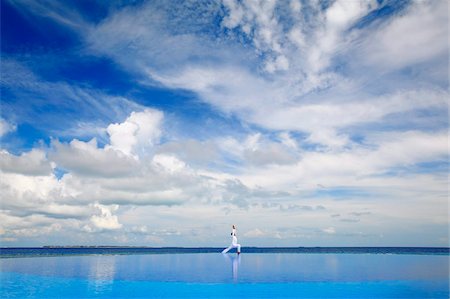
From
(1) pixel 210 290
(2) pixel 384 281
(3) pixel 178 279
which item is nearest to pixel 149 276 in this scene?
(3) pixel 178 279

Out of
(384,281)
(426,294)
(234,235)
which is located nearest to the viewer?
(426,294)

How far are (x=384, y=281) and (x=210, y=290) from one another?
12.3 m

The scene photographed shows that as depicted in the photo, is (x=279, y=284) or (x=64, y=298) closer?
(x=64, y=298)

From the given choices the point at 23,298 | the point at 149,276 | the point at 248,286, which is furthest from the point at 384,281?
the point at 23,298

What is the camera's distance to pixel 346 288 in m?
20.9

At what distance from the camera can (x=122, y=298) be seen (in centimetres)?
1816

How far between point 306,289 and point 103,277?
1470 centimetres

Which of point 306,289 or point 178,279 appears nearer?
point 306,289

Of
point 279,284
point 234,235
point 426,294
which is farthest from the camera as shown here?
point 234,235

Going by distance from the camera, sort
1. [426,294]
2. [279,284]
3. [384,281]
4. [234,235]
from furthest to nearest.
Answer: [234,235], [384,281], [279,284], [426,294]

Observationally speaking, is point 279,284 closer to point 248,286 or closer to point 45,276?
point 248,286

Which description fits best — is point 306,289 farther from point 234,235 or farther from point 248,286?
point 234,235

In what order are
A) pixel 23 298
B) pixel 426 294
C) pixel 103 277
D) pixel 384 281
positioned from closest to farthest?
pixel 23 298
pixel 426 294
pixel 384 281
pixel 103 277

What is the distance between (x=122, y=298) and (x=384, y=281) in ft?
56.2
